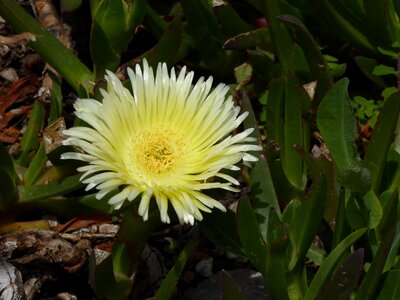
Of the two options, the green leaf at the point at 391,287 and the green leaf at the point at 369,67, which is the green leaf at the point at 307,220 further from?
the green leaf at the point at 369,67

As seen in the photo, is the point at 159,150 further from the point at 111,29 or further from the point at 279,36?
the point at 279,36

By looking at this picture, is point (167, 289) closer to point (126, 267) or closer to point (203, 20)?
point (126, 267)

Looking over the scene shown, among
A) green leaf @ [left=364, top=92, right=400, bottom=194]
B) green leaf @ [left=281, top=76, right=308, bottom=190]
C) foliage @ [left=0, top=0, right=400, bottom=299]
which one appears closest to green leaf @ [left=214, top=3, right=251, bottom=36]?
foliage @ [left=0, top=0, right=400, bottom=299]

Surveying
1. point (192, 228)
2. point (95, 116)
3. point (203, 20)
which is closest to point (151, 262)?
point (192, 228)

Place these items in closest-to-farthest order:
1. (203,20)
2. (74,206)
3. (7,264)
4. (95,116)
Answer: (95,116) → (7,264) → (74,206) → (203,20)

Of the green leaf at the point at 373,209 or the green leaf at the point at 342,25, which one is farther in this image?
the green leaf at the point at 342,25

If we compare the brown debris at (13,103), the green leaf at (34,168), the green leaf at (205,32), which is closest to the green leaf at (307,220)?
the green leaf at (34,168)
